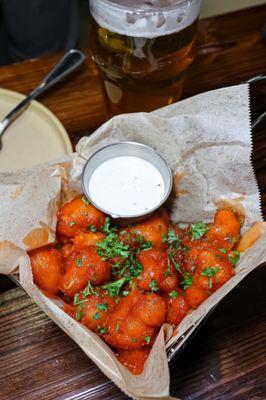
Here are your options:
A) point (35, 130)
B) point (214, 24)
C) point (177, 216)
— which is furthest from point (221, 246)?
point (214, 24)

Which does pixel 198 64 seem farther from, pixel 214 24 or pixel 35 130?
pixel 35 130

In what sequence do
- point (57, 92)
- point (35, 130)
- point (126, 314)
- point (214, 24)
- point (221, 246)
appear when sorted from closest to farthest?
point (126, 314) → point (221, 246) → point (35, 130) → point (57, 92) → point (214, 24)

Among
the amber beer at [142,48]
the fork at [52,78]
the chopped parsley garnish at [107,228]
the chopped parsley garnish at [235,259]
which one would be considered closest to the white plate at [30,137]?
the fork at [52,78]

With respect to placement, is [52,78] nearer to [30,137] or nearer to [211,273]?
[30,137]

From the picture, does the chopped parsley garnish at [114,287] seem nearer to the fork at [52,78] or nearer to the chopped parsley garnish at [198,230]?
the chopped parsley garnish at [198,230]

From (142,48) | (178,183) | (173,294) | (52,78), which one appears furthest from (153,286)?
(52,78)

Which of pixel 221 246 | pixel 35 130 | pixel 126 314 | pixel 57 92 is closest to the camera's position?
pixel 126 314
